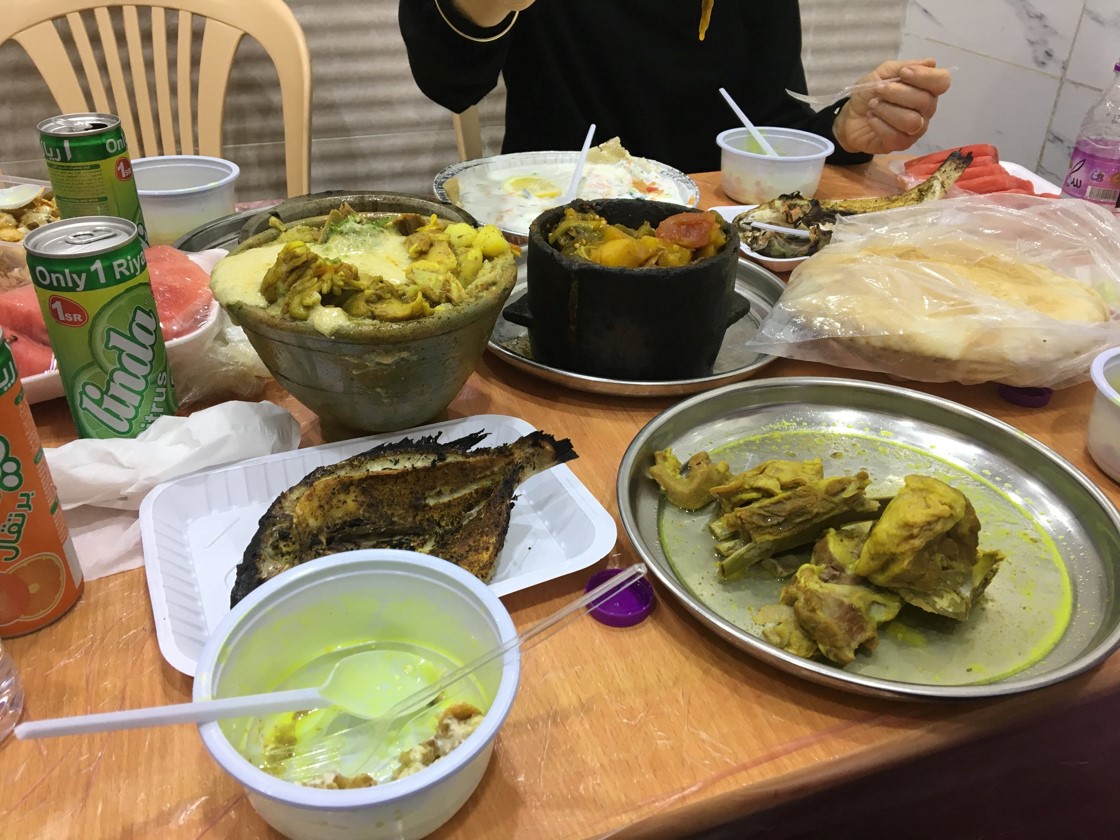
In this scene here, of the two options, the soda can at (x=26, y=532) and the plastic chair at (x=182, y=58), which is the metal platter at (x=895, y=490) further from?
the plastic chair at (x=182, y=58)

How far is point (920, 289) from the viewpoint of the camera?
3.62 ft

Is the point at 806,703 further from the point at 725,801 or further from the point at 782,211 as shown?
the point at 782,211

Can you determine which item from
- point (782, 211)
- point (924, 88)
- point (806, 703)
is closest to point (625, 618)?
point (806, 703)

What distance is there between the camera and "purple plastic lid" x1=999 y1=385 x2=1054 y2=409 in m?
1.06

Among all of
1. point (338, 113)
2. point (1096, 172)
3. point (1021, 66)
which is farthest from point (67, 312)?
point (1021, 66)

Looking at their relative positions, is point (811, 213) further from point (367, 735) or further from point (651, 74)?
point (367, 735)

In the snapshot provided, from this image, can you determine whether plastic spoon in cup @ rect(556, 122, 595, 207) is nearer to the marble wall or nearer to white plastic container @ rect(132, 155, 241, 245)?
white plastic container @ rect(132, 155, 241, 245)

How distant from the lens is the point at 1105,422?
3.00ft

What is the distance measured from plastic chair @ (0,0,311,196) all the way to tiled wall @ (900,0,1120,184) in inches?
87.6

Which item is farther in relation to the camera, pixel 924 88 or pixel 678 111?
pixel 678 111

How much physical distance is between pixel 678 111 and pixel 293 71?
991 mm

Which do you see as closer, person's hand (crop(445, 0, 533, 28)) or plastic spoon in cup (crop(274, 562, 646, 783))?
plastic spoon in cup (crop(274, 562, 646, 783))

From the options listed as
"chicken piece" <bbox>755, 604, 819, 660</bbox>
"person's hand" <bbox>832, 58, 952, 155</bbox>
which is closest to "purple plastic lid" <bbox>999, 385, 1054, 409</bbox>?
"chicken piece" <bbox>755, 604, 819, 660</bbox>

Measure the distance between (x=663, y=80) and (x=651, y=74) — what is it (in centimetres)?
4
